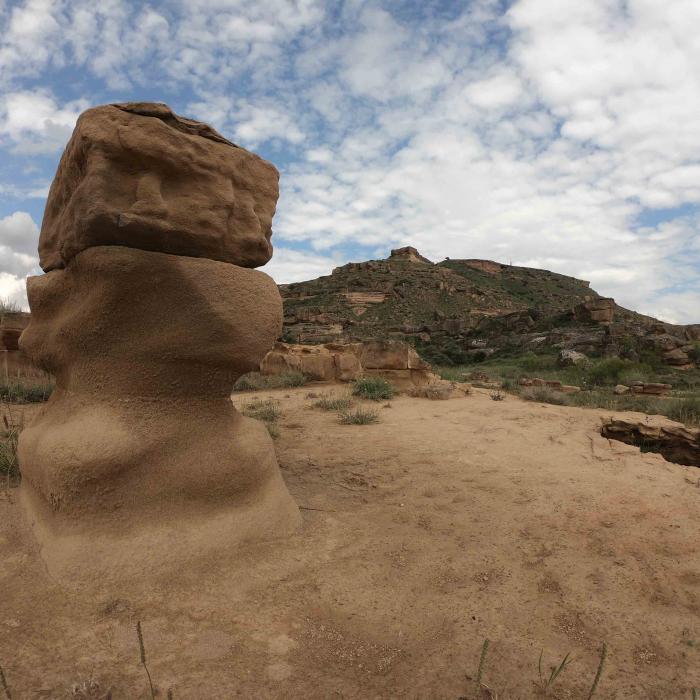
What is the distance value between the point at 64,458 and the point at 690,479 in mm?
4348

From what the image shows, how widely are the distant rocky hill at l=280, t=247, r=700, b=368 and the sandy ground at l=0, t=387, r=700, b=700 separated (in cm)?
1254

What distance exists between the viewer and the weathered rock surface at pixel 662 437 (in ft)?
19.2

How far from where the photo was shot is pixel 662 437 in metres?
6.08

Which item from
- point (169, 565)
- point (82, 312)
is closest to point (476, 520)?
point (169, 565)

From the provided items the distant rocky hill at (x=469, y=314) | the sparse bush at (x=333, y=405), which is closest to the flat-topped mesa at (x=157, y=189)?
the sparse bush at (x=333, y=405)

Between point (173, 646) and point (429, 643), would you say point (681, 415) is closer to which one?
point (429, 643)

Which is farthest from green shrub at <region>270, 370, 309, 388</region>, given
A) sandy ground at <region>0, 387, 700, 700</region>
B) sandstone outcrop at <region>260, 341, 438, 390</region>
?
sandy ground at <region>0, 387, 700, 700</region>

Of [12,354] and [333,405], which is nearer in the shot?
[333,405]

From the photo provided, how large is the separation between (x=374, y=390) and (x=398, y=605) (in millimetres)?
6734

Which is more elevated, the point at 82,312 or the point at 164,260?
the point at 164,260

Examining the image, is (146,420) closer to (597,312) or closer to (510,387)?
(510,387)

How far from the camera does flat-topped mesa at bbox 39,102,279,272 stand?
6.80 ft

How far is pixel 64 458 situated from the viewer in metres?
2.10

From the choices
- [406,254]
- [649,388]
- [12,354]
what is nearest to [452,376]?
[649,388]
